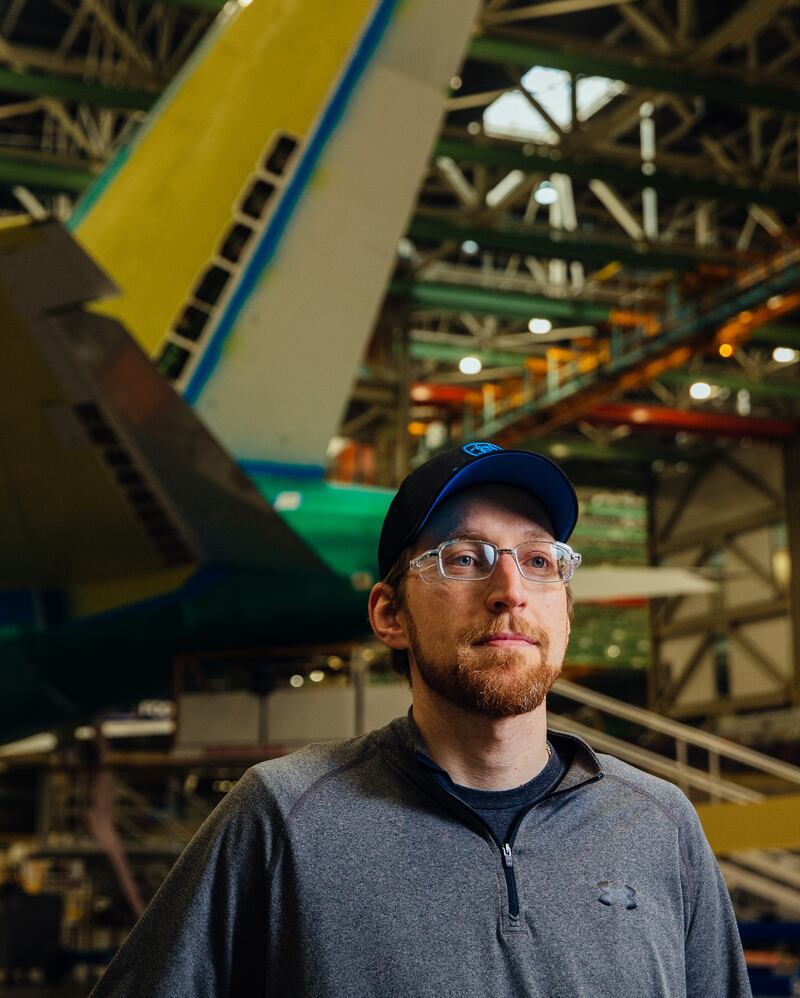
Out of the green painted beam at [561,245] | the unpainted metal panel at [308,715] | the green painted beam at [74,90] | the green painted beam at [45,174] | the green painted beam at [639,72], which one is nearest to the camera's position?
the unpainted metal panel at [308,715]

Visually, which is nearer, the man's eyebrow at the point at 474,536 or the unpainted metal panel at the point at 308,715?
the man's eyebrow at the point at 474,536

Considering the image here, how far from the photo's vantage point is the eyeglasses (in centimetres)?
202

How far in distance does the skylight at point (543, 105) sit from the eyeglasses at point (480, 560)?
19.7m

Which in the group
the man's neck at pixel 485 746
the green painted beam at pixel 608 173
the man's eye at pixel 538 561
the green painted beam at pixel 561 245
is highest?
the green painted beam at pixel 608 173

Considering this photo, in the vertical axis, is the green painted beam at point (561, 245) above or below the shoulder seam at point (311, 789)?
above

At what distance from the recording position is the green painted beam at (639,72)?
17312 mm

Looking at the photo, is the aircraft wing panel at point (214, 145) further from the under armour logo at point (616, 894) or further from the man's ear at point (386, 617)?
the under armour logo at point (616, 894)

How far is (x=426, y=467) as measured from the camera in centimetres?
210

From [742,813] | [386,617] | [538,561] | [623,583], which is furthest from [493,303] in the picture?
[538,561]

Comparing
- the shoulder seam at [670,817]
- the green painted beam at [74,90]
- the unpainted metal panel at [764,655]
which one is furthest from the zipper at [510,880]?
the unpainted metal panel at [764,655]

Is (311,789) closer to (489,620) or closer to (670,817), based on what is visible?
(489,620)

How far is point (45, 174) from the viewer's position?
20734mm

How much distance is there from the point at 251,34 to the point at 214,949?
10.5m

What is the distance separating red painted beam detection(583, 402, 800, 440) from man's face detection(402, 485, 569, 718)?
27.5 meters
